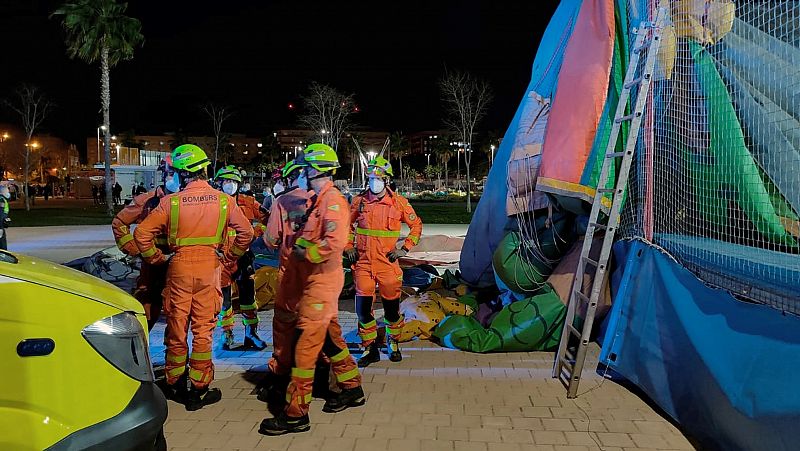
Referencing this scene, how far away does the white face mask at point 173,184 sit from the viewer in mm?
4953

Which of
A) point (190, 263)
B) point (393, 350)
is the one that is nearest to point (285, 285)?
point (190, 263)

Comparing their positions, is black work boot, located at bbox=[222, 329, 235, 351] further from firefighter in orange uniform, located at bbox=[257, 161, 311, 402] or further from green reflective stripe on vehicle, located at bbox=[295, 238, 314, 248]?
green reflective stripe on vehicle, located at bbox=[295, 238, 314, 248]

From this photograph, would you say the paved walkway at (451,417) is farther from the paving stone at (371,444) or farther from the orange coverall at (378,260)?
the orange coverall at (378,260)

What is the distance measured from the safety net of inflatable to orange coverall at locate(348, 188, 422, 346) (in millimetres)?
2385

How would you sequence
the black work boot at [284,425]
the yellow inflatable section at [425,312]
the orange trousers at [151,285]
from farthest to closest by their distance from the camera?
the yellow inflatable section at [425,312] < the orange trousers at [151,285] < the black work boot at [284,425]

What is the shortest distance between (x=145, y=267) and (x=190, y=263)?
85cm

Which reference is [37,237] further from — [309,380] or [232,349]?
[309,380]

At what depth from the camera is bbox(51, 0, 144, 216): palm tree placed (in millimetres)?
30891

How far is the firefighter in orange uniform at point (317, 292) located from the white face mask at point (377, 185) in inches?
58.9

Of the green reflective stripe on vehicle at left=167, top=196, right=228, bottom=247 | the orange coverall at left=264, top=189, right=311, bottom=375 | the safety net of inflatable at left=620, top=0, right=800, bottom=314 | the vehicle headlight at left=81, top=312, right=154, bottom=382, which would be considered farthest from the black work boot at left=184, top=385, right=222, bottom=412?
the safety net of inflatable at left=620, top=0, right=800, bottom=314

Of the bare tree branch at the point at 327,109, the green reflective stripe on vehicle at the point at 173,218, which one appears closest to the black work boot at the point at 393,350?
the green reflective stripe on vehicle at the point at 173,218

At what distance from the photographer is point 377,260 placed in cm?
597

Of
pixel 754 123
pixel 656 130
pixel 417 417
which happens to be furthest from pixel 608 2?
pixel 417 417

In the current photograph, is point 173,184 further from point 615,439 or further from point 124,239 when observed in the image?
point 615,439
